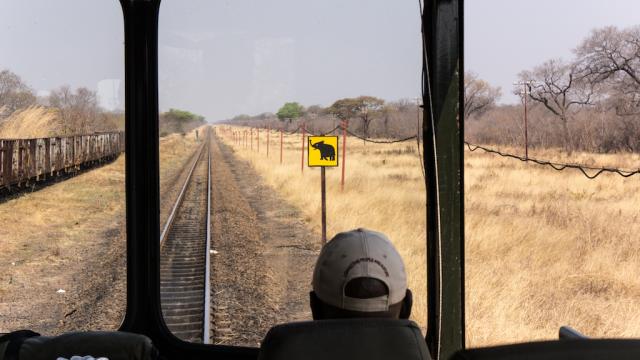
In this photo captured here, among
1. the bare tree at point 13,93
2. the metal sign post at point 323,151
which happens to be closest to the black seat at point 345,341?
the metal sign post at point 323,151

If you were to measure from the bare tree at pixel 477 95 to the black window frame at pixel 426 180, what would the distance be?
158 millimetres

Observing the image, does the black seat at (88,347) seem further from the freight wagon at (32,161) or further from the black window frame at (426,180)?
the freight wagon at (32,161)

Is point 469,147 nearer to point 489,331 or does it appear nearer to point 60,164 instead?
point 489,331


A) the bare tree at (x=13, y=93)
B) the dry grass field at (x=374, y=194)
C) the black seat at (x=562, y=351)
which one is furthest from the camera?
the bare tree at (x=13, y=93)

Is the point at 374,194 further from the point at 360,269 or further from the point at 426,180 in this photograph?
the point at 360,269

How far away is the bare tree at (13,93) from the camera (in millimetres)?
3334

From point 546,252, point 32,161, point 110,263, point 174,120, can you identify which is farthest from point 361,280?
point 32,161

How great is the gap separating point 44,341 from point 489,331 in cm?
272

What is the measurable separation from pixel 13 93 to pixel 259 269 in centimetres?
260

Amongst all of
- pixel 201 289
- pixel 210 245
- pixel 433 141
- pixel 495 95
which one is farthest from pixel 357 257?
pixel 210 245

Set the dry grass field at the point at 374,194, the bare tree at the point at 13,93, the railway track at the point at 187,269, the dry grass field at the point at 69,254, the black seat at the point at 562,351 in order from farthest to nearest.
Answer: the dry grass field at the point at 69,254 → the railway track at the point at 187,269 → the bare tree at the point at 13,93 → the dry grass field at the point at 374,194 → the black seat at the point at 562,351

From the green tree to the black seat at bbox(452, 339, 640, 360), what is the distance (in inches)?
105

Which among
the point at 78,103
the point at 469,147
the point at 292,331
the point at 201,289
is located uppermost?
the point at 78,103

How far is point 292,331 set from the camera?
4.26 feet
